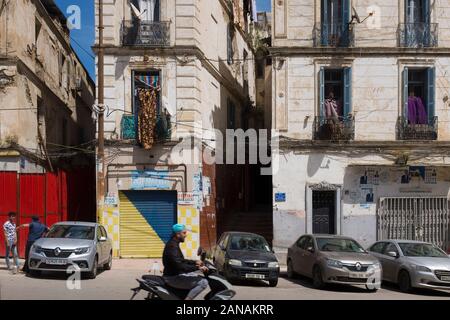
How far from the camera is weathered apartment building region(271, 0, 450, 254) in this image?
959 inches

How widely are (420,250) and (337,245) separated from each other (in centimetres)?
234

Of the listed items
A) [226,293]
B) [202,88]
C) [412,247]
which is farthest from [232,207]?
[226,293]

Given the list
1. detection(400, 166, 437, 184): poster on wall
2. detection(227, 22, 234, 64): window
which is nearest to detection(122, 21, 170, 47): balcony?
detection(227, 22, 234, 64): window

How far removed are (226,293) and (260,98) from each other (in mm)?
30267

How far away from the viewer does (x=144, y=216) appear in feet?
79.6

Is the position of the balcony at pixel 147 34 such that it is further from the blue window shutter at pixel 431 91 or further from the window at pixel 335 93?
the blue window shutter at pixel 431 91

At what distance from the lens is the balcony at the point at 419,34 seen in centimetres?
2448

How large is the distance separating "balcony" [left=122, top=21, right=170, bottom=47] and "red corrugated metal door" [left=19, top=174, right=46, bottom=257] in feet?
19.8

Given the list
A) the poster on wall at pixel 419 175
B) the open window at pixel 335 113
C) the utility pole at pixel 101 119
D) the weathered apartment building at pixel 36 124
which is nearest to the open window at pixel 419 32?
the open window at pixel 335 113

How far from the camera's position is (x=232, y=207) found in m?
30.9

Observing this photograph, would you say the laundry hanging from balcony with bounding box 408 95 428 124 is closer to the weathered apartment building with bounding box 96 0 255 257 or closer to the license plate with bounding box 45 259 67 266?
the weathered apartment building with bounding box 96 0 255 257

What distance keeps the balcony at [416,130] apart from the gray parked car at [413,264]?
20.6 ft

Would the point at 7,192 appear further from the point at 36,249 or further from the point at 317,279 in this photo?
the point at 317,279

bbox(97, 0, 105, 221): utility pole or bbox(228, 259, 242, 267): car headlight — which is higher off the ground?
bbox(97, 0, 105, 221): utility pole
